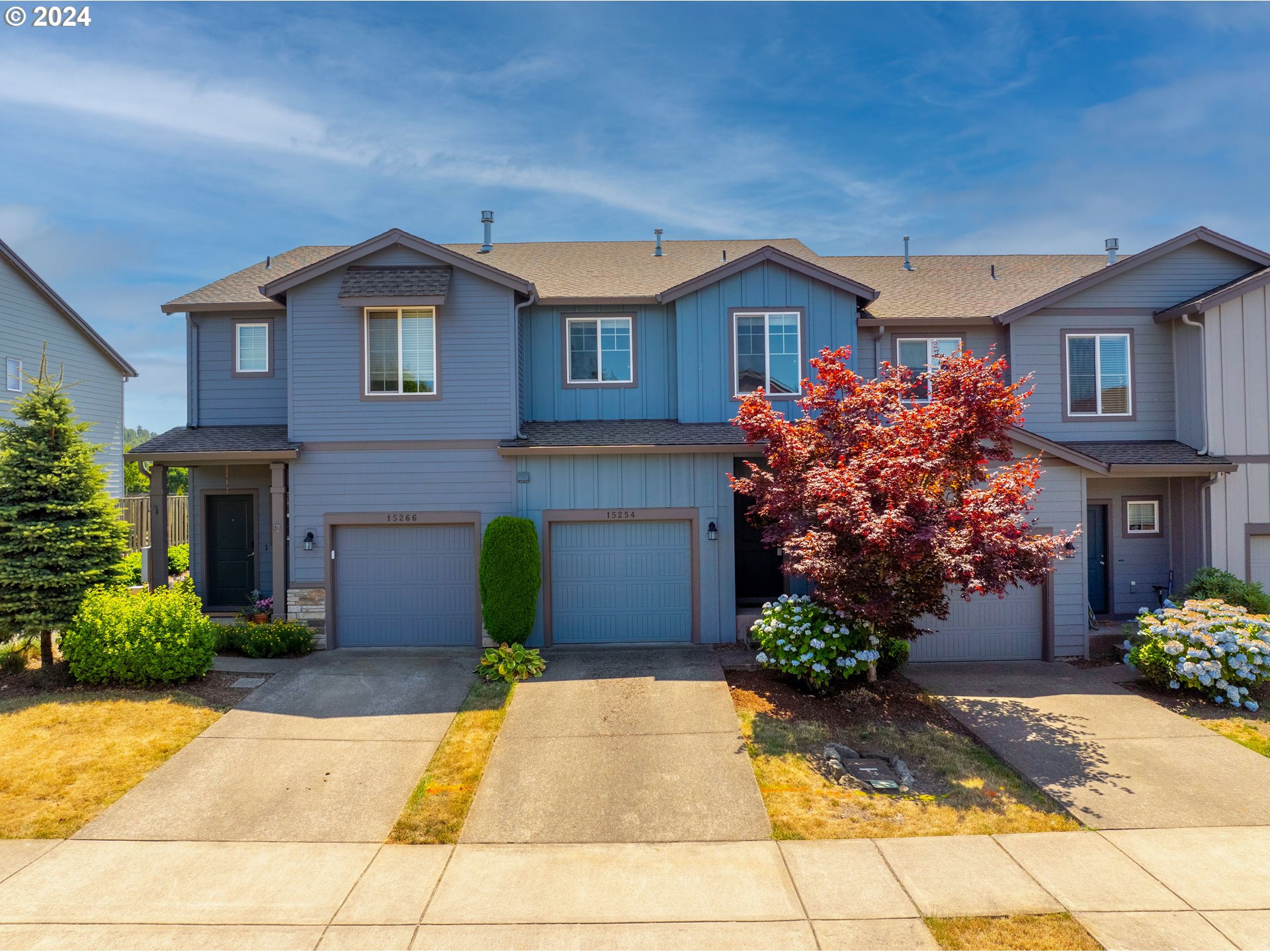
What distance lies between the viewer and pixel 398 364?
1086cm

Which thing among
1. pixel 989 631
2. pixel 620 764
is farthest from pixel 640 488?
pixel 989 631

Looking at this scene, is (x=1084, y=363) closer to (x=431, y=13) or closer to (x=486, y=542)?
(x=486, y=542)

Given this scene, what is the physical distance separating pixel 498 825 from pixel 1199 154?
1791cm

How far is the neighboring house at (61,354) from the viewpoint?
16.3 meters

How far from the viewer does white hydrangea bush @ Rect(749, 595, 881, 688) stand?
27.4 feet

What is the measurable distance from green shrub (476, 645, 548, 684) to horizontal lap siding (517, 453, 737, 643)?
3.82 feet

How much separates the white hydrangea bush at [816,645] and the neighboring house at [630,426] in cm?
205

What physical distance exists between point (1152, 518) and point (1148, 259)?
482 cm

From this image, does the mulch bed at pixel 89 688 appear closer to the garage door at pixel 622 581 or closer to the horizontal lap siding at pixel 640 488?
the horizontal lap siding at pixel 640 488

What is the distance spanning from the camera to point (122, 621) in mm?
8703

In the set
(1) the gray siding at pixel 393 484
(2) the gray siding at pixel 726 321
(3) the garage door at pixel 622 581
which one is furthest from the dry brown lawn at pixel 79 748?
(2) the gray siding at pixel 726 321

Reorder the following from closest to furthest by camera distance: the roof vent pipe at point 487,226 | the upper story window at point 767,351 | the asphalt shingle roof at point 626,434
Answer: the asphalt shingle roof at point 626,434, the upper story window at point 767,351, the roof vent pipe at point 487,226

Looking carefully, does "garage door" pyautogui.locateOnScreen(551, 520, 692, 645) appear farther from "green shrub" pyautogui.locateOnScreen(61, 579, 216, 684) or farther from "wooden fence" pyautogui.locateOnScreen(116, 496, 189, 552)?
"wooden fence" pyautogui.locateOnScreen(116, 496, 189, 552)

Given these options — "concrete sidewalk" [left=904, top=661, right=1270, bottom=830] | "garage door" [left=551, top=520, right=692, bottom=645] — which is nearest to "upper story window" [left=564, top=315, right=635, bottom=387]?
"garage door" [left=551, top=520, right=692, bottom=645]
